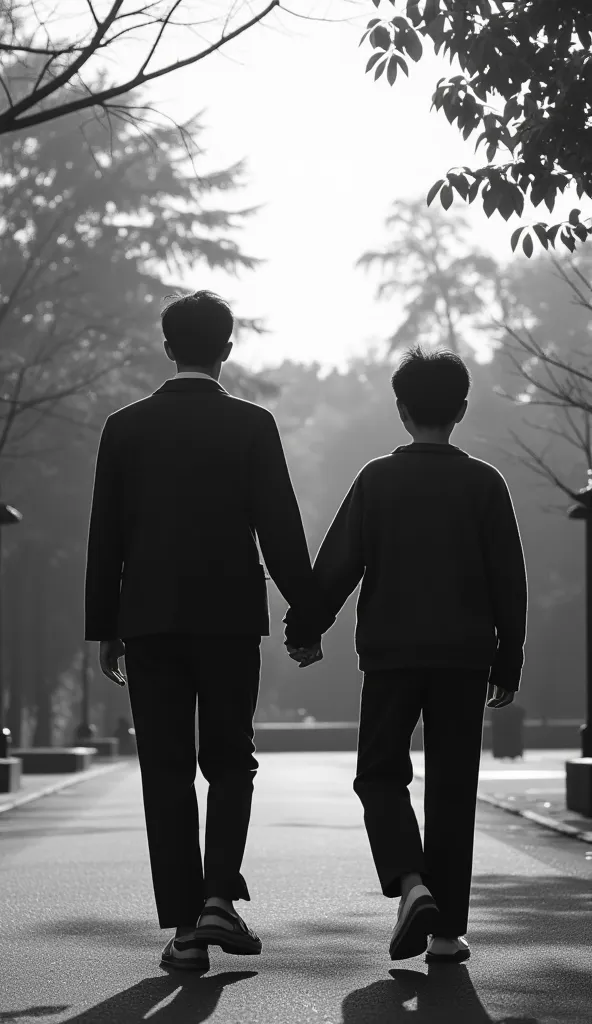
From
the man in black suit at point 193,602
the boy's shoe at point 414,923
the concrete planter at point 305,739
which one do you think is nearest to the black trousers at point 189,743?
the man in black suit at point 193,602

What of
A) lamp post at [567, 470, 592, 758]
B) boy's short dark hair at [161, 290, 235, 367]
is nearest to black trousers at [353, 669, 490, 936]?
A: boy's short dark hair at [161, 290, 235, 367]

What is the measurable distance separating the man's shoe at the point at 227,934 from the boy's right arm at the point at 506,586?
3.89 ft

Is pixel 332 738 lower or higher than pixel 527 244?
lower

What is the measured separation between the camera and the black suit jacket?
5215 mm

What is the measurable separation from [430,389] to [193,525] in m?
0.96

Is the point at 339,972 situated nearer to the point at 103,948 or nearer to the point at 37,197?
the point at 103,948

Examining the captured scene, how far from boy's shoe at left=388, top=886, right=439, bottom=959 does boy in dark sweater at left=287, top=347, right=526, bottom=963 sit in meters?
0.13

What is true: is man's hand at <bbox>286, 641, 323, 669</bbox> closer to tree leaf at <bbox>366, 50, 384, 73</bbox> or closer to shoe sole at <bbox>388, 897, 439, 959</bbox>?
shoe sole at <bbox>388, 897, 439, 959</bbox>

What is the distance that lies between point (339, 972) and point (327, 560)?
1.33 metres

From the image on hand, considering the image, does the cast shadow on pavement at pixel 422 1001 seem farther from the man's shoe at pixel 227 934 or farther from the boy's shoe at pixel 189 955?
the boy's shoe at pixel 189 955

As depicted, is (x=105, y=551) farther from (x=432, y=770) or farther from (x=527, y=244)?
(x=527, y=244)

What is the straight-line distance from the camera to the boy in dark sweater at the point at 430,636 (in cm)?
531

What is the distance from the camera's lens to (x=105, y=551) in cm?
537

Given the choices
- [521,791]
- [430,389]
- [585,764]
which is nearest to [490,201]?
[430,389]
